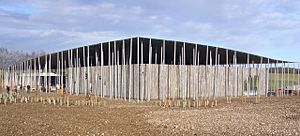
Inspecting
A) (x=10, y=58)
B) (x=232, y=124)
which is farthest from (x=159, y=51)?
(x=10, y=58)

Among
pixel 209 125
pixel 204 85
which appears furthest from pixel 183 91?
pixel 209 125

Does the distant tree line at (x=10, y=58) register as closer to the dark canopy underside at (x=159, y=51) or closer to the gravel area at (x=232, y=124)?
the dark canopy underside at (x=159, y=51)

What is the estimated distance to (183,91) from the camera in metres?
25.6

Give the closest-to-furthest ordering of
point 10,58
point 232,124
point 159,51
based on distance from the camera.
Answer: point 232,124
point 159,51
point 10,58

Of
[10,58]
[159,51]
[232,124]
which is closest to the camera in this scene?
[232,124]

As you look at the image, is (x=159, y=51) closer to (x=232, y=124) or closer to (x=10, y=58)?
(x=232, y=124)

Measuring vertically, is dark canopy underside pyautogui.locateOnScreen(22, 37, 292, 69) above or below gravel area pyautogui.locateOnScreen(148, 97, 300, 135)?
above

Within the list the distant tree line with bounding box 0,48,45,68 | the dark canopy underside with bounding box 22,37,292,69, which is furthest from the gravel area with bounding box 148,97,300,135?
the distant tree line with bounding box 0,48,45,68

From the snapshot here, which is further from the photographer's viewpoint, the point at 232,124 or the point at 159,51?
the point at 159,51

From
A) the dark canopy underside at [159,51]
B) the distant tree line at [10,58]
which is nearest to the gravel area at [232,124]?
the dark canopy underside at [159,51]

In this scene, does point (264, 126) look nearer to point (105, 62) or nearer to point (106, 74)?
point (106, 74)

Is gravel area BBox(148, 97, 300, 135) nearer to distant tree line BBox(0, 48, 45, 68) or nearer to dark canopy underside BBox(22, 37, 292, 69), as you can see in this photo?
dark canopy underside BBox(22, 37, 292, 69)

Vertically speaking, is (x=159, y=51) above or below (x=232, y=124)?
above

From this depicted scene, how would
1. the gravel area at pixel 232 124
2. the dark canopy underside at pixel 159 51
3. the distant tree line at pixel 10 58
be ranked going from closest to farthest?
1. the gravel area at pixel 232 124
2. the dark canopy underside at pixel 159 51
3. the distant tree line at pixel 10 58
